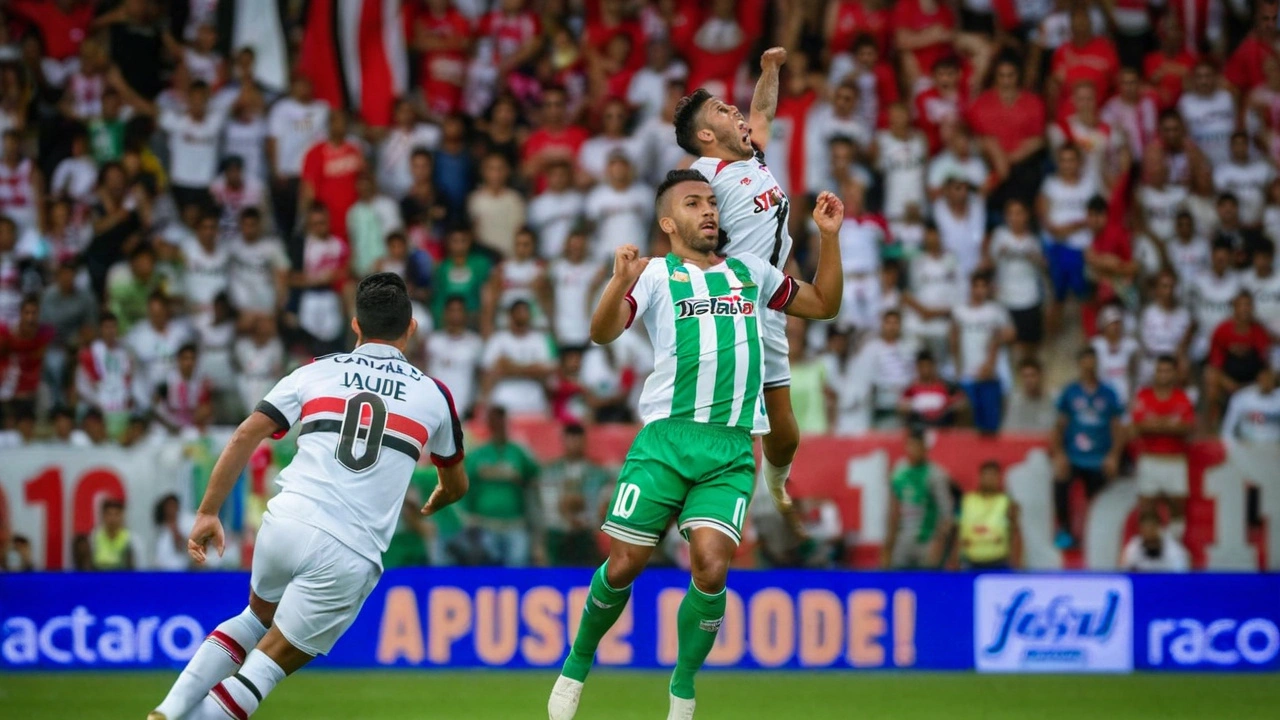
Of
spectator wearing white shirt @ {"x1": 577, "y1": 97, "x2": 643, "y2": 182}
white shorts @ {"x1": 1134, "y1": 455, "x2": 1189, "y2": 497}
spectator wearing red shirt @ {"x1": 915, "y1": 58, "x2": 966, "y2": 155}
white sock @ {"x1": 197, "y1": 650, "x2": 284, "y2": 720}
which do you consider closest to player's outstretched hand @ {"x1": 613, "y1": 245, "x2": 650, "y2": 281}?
white sock @ {"x1": 197, "y1": 650, "x2": 284, "y2": 720}

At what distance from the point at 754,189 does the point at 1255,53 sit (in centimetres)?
1080

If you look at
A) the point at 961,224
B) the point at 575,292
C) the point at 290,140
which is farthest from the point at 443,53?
the point at 961,224

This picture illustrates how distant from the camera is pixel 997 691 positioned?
12250 mm

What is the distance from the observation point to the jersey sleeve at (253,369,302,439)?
709 cm

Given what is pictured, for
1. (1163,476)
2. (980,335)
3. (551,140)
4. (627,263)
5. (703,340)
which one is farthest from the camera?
(551,140)

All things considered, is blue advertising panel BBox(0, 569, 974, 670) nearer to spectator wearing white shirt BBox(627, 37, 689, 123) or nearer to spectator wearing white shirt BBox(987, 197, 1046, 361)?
spectator wearing white shirt BBox(987, 197, 1046, 361)

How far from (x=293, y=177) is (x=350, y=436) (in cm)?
994

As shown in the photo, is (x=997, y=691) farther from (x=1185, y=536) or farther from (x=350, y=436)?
(x=350, y=436)

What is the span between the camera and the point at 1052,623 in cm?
1353

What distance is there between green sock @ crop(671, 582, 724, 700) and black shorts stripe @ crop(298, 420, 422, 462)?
1.52 m

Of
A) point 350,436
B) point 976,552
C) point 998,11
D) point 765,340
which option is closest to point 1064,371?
point 976,552

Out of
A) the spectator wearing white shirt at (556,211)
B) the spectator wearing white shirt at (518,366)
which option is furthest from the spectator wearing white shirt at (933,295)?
the spectator wearing white shirt at (518,366)

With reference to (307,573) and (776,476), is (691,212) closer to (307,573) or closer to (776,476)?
(776,476)

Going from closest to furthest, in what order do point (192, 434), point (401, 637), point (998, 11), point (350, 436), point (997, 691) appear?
point (350, 436)
point (997, 691)
point (401, 637)
point (192, 434)
point (998, 11)
